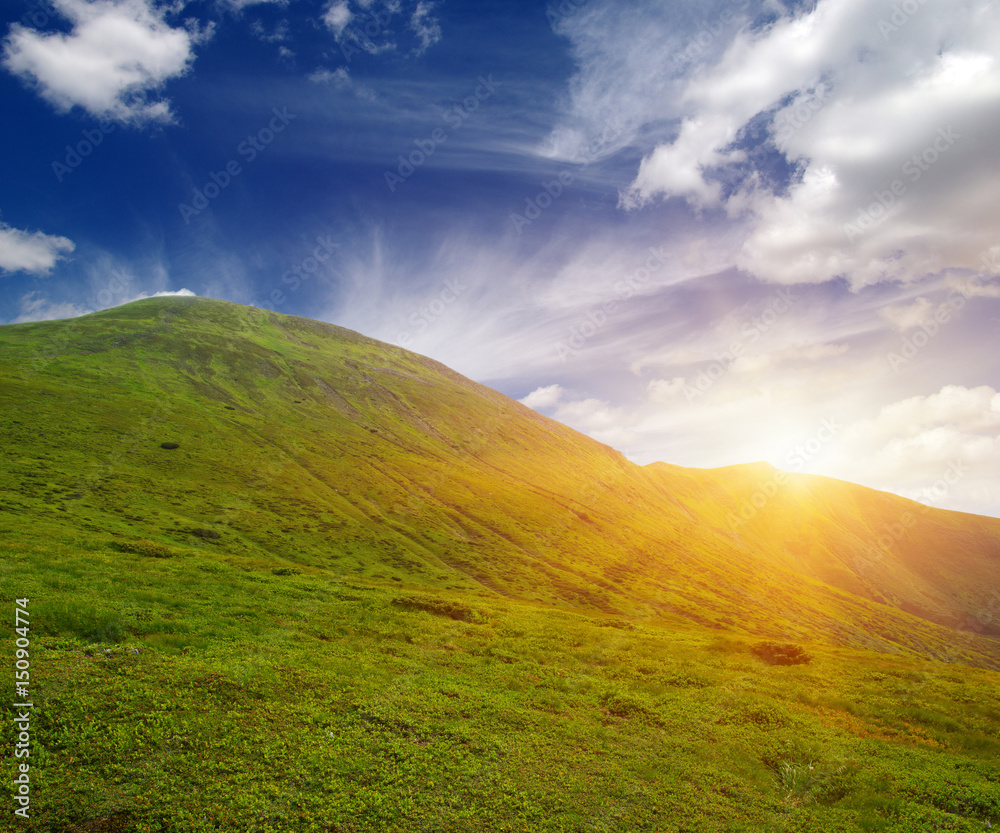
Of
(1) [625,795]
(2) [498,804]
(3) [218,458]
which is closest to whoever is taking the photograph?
(2) [498,804]

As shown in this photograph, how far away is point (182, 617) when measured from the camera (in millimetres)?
29484

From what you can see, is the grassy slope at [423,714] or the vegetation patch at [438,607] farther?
the vegetation patch at [438,607]

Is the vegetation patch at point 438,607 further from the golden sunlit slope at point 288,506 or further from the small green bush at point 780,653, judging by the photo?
the small green bush at point 780,653

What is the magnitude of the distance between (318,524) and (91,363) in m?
133

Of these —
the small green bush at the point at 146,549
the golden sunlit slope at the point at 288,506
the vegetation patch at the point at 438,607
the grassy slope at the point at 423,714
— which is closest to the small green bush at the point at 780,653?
the grassy slope at the point at 423,714

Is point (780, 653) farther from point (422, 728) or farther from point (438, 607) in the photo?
point (422, 728)

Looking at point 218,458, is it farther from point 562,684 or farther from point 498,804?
point 498,804

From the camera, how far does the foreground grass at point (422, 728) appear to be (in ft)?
52.5

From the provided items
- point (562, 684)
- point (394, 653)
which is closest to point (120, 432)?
point (394, 653)

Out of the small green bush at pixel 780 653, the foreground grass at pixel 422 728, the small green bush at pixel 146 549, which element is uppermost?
the small green bush at pixel 146 549

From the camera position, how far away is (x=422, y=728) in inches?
858

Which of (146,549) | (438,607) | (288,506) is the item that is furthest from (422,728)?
(288,506)

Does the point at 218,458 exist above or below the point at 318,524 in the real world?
above

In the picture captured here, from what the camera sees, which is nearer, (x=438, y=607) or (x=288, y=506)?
(x=438, y=607)
